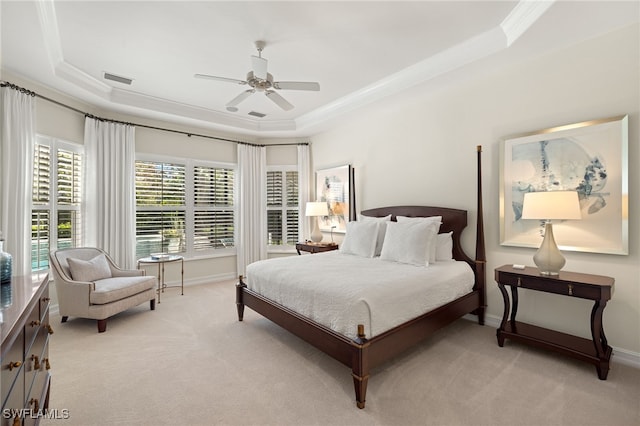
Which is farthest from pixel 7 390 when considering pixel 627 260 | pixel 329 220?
pixel 329 220

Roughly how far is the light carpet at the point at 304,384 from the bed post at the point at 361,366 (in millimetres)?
93

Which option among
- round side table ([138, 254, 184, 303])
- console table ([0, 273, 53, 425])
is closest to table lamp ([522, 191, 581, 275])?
console table ([0, 273, 53, 425])

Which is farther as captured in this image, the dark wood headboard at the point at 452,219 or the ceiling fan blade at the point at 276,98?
the dark wood headboard at the point at 452,219

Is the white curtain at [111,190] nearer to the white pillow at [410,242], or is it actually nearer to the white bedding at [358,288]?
the white bedding at [358,288]

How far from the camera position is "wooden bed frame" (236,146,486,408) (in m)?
2.12

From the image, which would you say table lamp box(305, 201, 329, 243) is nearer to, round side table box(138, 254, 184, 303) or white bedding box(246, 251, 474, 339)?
white bedding box(246, 251, 474, 339)

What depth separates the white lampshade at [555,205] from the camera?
2.52 m

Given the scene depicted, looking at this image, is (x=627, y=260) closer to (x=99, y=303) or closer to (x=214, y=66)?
(x=214, y=66)

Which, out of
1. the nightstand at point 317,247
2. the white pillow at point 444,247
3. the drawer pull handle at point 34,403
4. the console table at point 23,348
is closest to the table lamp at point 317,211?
the nightstand at point 317,247

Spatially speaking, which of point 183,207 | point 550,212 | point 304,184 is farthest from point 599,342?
point 183,207

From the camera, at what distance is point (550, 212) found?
257cm

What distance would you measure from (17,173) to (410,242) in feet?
14.7

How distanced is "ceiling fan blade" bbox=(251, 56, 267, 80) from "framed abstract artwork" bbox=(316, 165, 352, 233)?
255cm

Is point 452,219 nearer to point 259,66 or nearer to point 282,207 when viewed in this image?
point 259,66
